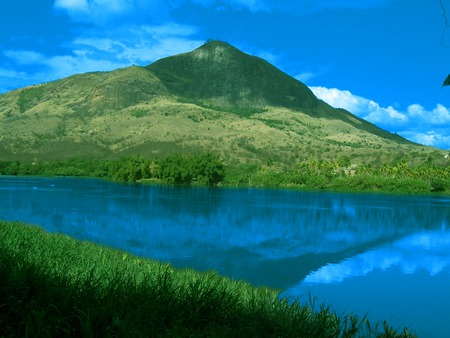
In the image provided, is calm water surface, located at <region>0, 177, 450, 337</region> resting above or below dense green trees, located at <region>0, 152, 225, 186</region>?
below

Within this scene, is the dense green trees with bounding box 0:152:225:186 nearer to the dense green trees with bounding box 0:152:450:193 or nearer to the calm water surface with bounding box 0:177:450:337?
the dense green trees with bounding box 0:152:450:193

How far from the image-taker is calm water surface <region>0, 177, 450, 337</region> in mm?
19188

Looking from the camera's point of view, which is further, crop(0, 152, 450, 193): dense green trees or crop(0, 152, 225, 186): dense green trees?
crop(0, 152, 450, 193): dense green trees

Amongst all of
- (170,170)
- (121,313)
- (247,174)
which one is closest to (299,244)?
(121,313)

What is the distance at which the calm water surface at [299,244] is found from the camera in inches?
755

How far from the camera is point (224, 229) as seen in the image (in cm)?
3703

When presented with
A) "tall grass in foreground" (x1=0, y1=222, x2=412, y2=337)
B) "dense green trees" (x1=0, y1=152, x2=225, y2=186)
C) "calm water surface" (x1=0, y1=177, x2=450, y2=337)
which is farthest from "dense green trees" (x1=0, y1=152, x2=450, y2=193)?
"tall grass in foreground" (x1=0, y1=222, x2=412, y2=337)

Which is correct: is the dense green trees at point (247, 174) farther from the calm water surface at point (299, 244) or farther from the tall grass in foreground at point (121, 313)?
the tall grass in foreground at point (121, 313)

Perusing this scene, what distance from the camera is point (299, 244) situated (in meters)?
32.2

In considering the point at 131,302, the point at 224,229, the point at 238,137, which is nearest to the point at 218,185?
the point at 238,137

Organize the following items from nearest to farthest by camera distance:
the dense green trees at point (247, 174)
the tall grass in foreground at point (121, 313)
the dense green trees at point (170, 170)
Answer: the tall grass in foreground at point (121, 313)
the dense green trees at point (170, 170)
the dense green trees at point (247, 174)

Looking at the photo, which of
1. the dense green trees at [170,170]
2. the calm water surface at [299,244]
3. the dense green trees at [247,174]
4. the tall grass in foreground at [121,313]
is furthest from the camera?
the dense green trees at [247,174]

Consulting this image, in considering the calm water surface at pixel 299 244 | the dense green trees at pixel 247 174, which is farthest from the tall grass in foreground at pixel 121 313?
the dense green trees at pixel 247 174

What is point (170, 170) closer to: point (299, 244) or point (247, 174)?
point (247, 174)
